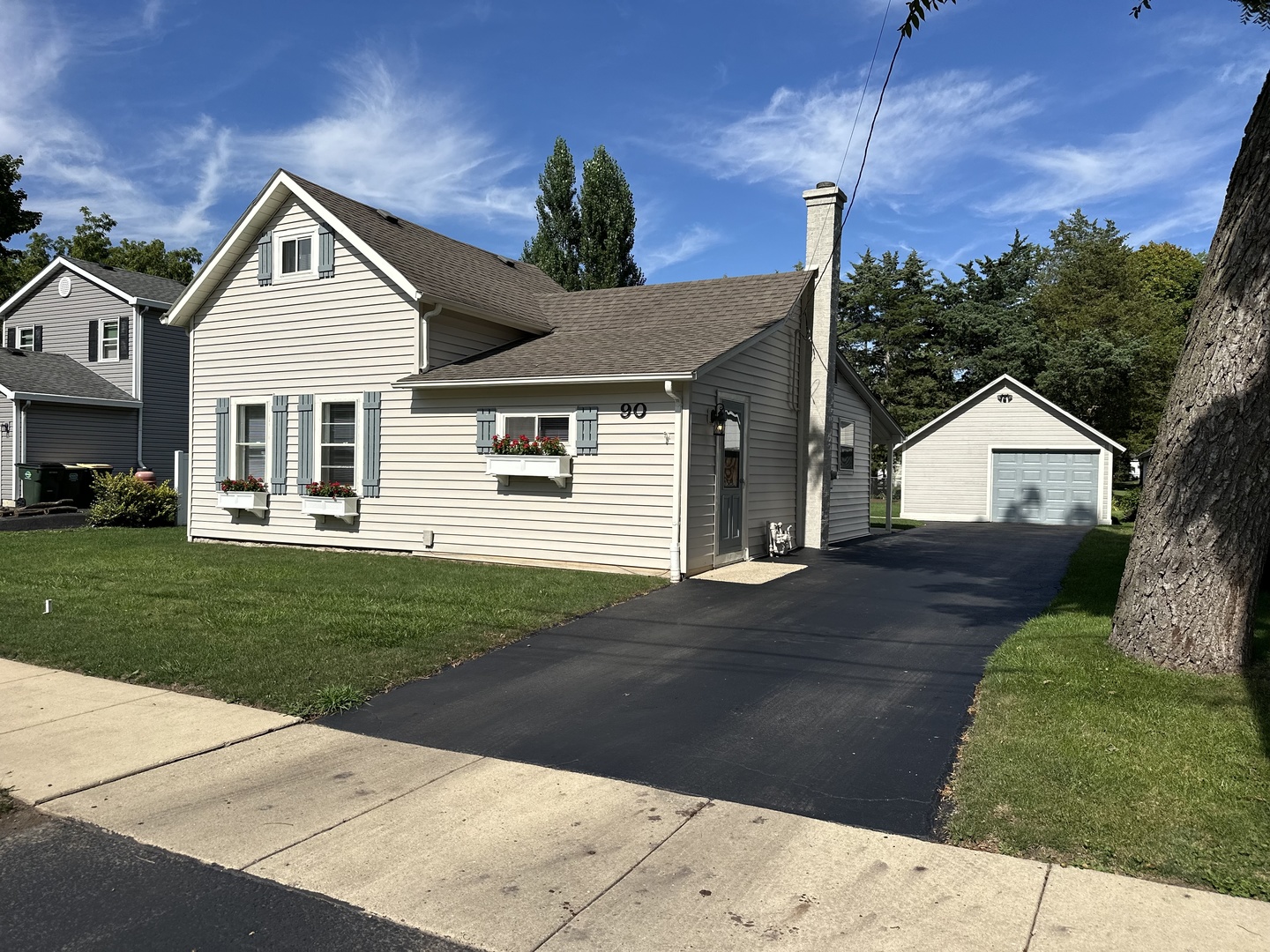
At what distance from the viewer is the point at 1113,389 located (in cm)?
3186

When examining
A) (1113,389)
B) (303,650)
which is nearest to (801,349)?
(303,650)

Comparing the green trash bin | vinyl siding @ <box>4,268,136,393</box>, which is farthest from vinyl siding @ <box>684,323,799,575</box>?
vinyl siding @ <box>4,268,136,393</box>

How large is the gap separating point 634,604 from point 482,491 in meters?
4.32

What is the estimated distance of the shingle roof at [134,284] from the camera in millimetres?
25094

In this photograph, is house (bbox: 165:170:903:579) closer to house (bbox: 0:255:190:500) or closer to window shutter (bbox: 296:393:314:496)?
window shutter (bbox: 296:393:314:496)

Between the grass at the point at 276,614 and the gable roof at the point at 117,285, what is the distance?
1343cm

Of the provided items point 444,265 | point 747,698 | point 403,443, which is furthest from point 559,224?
point 747,698

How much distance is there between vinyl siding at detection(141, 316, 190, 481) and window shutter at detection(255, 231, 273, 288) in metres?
11.4

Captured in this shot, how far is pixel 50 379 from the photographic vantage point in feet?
78.5

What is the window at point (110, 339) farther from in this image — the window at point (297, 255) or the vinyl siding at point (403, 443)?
the window at point (297, 255)

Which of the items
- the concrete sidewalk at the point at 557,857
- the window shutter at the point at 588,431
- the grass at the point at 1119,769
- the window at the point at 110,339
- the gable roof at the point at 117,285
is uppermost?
the gable roof at the point at 117,285

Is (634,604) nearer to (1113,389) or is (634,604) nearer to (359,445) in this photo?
(359,445)

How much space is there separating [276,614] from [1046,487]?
74.3ft

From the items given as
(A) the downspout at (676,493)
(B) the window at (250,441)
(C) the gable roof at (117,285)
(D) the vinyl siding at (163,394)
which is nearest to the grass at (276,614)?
(A) the downspout at (676,493)
